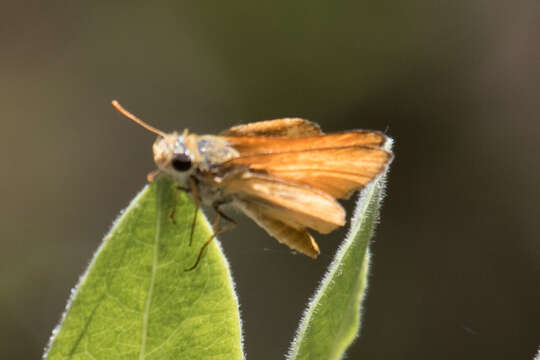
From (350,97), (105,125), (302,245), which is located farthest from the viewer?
(105,125)

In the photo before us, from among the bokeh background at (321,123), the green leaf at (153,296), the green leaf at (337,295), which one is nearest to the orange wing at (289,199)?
the green leaf at (337,295)

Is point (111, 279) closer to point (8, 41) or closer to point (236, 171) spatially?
point (236, 171)

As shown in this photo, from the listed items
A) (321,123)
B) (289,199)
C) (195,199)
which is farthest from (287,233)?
(321,123)

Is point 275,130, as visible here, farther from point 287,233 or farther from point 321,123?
point 321,123

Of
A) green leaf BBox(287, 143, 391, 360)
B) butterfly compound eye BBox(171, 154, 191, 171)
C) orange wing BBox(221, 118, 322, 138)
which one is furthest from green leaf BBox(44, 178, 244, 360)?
orange wing BBox(221, 118, 322, 138)

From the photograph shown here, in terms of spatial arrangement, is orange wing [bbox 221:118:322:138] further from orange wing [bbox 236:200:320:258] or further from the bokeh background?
the bokeh background

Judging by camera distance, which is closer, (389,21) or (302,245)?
(302,245)

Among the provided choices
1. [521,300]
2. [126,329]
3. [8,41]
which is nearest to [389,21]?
[521,300]

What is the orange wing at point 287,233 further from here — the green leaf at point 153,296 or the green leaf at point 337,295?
the green leaf at point 153,296
